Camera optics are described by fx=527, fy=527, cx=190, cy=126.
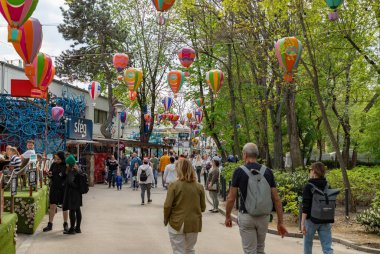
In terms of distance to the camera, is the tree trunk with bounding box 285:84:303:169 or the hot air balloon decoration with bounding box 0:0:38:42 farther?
the tree trunk with bounding box 285:84:303:169

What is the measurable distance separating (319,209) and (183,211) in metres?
1.97

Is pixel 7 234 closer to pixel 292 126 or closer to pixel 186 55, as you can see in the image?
pixel 186 55

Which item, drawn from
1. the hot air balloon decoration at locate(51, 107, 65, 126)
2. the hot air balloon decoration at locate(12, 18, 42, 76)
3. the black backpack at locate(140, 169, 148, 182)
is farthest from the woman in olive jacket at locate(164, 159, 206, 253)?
the hot air balloon decoration at locate(51, 107, 65, 126)

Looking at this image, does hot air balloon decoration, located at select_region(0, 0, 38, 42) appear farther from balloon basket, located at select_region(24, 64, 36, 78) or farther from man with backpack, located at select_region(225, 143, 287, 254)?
balloon basket, located at select_region(24, 64, 36, 78)

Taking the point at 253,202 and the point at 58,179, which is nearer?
the point at 253,202

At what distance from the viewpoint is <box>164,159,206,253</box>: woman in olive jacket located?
7.00 m

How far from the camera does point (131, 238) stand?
1155cm

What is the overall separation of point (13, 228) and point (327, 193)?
4846mm

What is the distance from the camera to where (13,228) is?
27.2ft

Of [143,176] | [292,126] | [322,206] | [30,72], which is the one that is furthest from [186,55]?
[322,206]

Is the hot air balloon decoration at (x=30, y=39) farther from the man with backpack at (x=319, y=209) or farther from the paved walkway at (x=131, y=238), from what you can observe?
the man with backpack at (x=319, y=209)

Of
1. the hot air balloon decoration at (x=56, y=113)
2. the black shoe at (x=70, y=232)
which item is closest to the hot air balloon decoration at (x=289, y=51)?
the black shoe at (x=70, y=232)

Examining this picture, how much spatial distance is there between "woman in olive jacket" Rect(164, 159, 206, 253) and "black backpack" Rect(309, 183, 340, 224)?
5.51 feet

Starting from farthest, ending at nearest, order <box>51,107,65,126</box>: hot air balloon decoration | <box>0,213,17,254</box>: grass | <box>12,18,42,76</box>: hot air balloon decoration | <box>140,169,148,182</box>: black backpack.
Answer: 1. <box>51,107,65,126</box>: hot air balloon decoration
2. <box>140,169,148,182</box>: black backpack
3. <box>12,18,42,76</box>: hot air balloon decoration
4. <box>0,213,17,254</box>: grass
